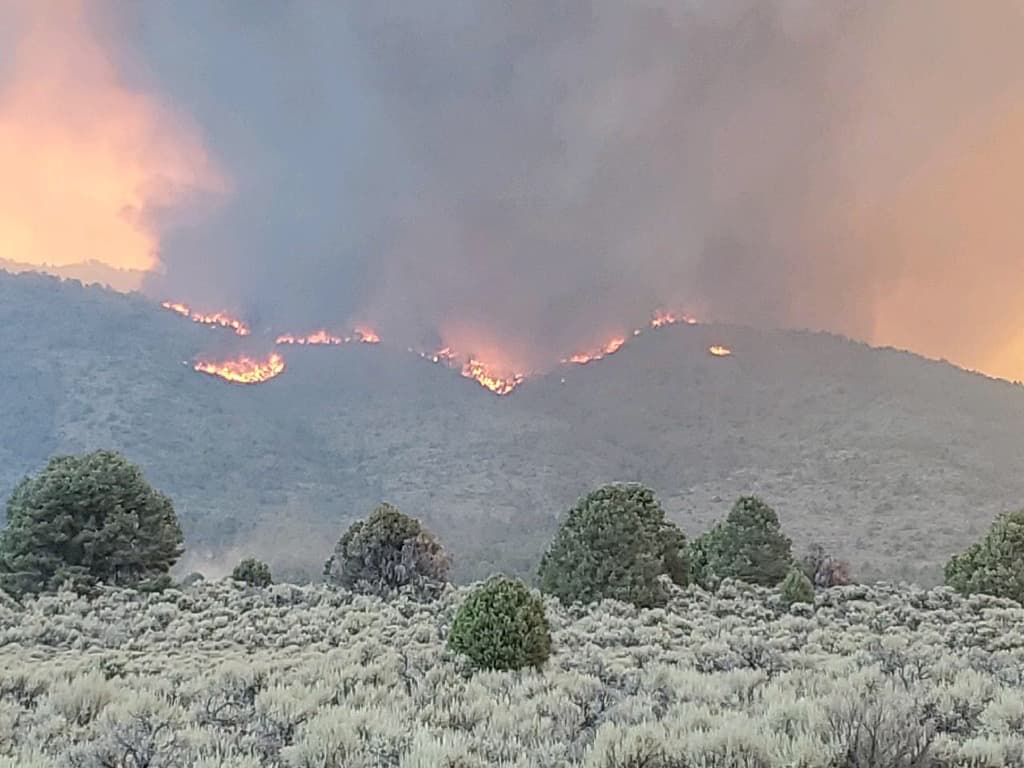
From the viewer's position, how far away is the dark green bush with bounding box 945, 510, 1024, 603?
1077 inches

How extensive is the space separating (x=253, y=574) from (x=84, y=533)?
228 inches

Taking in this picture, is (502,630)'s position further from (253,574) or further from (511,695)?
(253,574)

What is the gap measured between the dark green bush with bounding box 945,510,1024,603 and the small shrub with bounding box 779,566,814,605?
5865mm

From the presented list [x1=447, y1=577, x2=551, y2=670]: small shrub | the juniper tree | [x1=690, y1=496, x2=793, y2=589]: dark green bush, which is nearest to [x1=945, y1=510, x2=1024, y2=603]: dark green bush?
[x1=690, y1=496, x2=793, y2=589]: dark green bush

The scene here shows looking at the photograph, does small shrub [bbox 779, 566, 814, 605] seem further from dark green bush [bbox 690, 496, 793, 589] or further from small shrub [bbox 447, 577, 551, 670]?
small shrub [bbox 447, 577, 551, 670]

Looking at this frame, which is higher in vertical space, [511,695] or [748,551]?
[748,551]

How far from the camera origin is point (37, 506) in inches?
1051

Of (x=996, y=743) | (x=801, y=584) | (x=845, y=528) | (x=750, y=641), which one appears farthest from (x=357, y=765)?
(x=845, y=528)

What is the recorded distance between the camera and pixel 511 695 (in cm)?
1043

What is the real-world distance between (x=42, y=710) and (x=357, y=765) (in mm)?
4450

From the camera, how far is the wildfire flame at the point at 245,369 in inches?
7067

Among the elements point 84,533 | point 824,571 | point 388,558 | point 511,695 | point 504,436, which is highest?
point 504,436

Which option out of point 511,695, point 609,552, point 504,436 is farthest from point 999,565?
point 504,436

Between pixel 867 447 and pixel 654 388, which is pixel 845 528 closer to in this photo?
pixel 867 447
